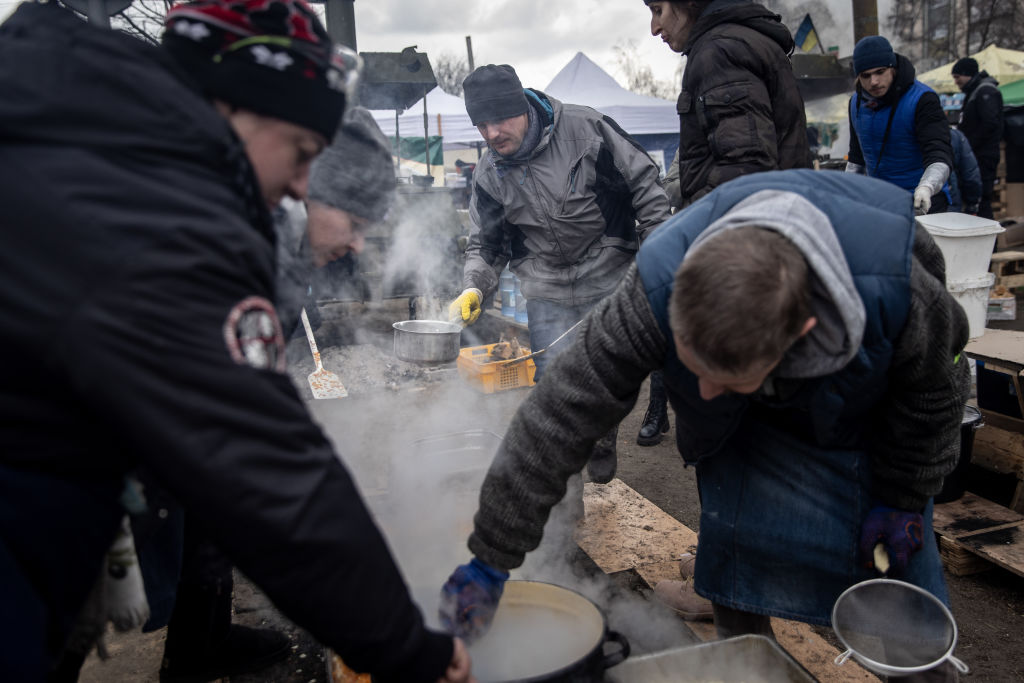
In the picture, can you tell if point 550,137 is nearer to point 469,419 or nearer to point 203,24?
point 469,419

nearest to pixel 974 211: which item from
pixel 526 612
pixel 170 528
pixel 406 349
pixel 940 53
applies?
pixel 406 349

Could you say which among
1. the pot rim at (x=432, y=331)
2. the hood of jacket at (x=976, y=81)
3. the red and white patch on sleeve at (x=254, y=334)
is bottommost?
the pot rim at (x=432, y=331)

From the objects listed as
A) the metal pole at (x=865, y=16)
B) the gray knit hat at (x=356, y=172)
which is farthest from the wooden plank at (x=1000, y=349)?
the metal pole at (x=865, y=16)

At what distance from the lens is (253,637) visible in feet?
7.85

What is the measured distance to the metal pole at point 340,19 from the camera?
6.75 m

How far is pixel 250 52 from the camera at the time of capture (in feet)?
3.29

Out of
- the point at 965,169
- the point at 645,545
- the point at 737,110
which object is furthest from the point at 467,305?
the point at 965,169

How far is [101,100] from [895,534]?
1.78 m

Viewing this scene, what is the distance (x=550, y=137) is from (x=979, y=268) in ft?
8.17

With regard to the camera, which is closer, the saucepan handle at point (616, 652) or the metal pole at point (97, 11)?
the saucepan handle at point (616, 652)

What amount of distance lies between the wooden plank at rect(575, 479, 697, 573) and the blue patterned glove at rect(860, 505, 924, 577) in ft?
4.02

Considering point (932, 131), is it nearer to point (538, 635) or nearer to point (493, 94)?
point (493, 94)

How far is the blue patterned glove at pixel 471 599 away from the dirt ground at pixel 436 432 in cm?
94

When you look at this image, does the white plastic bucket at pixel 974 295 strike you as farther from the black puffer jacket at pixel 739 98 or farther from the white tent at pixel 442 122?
the white tent at pixel 442 122
